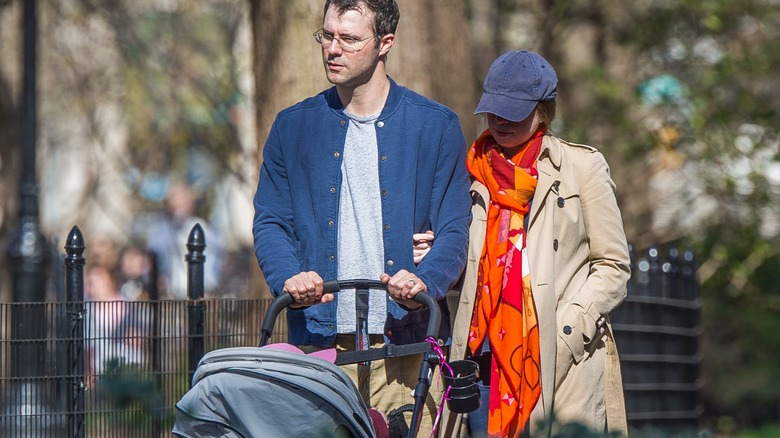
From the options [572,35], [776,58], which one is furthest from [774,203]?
[572,35]

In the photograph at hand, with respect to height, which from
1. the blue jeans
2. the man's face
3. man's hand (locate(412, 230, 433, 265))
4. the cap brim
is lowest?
the blue jeans

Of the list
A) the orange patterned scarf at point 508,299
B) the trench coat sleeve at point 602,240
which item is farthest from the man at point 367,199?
the trench coat sleeve at point 602,240

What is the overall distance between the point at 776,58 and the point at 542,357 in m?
8.56

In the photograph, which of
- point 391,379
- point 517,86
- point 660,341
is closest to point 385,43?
point 517,86

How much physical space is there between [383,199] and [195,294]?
7.43 feet

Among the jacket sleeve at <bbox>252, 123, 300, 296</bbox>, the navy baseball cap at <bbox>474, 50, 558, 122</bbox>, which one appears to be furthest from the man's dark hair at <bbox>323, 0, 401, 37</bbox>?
the jacket sleeve at <bbox>252, 123, 300, 296</bbox>

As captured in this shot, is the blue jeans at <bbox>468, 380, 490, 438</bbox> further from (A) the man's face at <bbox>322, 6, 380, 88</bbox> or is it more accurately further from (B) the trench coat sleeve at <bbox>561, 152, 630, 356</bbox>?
(A) the man's face at <bbox>322, 6, 380, 88</bbox>

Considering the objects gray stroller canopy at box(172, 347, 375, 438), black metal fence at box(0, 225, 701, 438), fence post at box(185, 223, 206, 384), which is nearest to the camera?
gray stroller canopy at box(172, 347, 375, 438)

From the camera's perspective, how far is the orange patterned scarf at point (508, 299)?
180 inches

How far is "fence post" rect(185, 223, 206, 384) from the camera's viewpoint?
21.6 ft

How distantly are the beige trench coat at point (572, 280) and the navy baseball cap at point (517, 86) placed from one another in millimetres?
198

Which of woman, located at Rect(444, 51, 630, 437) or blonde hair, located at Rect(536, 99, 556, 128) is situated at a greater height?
blonde hair, located at Rect(536, 99, 556, 128)

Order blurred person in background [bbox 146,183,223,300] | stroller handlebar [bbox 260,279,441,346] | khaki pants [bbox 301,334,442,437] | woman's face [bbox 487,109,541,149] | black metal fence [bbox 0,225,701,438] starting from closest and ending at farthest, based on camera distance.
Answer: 1. stroller handlebar [bbox 260,279,441,346]
2. woman's face [bbox 487,109,541,149]
3. khaki pants [bbox 301,334,442,437]
4. black metal fence [bbox 0,225,701,438]
5. blurred person in background [bbox 146,183,223,300]

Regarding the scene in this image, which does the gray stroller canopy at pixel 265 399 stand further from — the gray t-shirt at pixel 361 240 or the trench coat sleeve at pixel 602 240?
the trench coat sleeve at pixel 602 240
